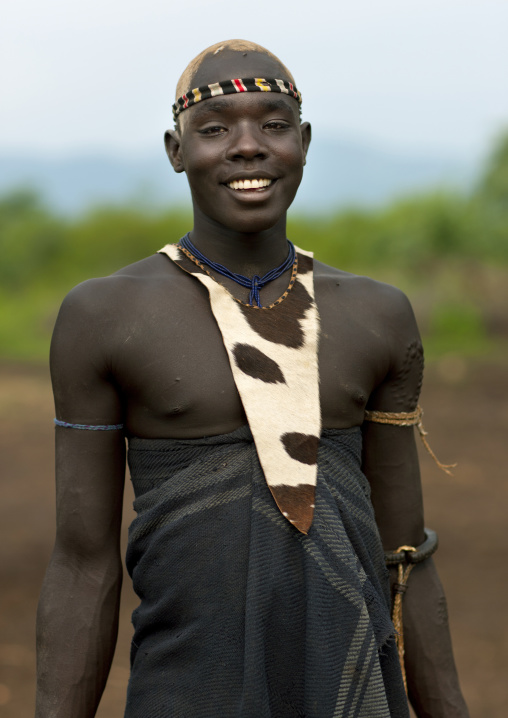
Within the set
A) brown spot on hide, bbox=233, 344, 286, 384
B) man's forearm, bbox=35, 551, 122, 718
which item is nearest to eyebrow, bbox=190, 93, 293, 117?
brown spot on hide, bbox=233, 344, 286, 384

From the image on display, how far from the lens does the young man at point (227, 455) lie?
191 centimetres

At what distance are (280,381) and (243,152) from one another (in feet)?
1.58

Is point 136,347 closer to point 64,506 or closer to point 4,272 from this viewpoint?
point 64,506

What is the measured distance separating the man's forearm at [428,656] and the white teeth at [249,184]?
1.00m

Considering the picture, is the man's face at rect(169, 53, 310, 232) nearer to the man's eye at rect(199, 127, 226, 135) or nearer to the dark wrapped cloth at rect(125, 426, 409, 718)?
the man's eye at rect(199, 127, 226, 135)

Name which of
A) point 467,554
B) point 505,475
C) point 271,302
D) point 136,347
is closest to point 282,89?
point 271,302

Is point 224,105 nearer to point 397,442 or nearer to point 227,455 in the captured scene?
point 227,455

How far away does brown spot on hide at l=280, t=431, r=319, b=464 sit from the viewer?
1.95 meters

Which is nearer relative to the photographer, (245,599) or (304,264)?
(245,599)

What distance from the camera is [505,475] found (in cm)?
780

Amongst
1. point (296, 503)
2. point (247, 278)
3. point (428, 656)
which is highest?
point (247, 278)

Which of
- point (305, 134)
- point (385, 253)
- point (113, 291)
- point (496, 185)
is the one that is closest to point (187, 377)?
point (113, 291)

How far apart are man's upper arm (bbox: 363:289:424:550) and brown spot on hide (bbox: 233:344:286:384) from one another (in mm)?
315

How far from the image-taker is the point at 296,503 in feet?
6.28
